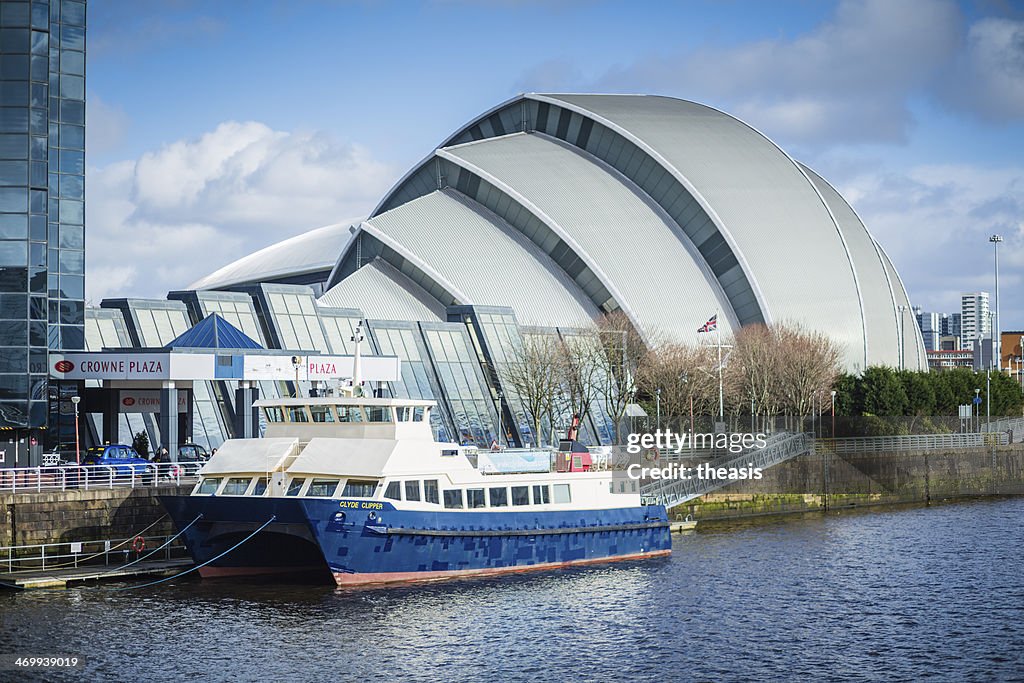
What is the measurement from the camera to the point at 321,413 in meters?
42.8

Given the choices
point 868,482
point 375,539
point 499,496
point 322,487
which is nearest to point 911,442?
point 868,482

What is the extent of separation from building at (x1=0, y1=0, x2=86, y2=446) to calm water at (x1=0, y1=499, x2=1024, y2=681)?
1578 centimetres

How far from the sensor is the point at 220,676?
98.4 ft

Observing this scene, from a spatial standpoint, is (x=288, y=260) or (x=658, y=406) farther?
(x=288, y=260)

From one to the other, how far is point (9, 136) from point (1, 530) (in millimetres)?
19068

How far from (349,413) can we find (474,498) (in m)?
4.68

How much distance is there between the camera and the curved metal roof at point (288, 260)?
101 metres

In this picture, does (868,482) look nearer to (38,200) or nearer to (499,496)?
(499,496)

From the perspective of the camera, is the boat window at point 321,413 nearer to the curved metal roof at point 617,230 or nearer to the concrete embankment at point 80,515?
the concrete embankment at point 80,515

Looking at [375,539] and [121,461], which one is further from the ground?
[121,461]

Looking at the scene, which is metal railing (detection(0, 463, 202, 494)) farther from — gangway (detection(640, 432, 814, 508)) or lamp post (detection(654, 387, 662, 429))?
lamp post (detection(654, 387, 662, 429))

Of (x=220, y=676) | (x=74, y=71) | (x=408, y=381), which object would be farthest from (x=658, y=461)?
(x=220, y=676)

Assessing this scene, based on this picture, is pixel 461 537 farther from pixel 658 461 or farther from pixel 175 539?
pixel 658 461

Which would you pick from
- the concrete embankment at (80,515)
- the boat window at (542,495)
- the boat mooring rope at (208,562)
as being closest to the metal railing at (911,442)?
the boat window at (542,495)
